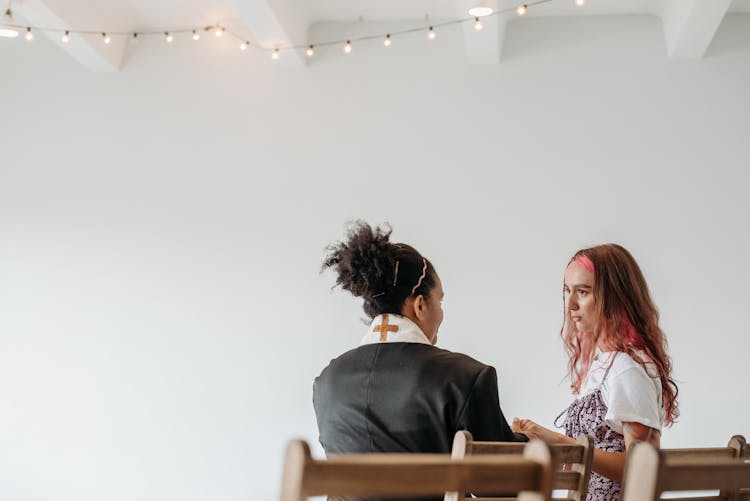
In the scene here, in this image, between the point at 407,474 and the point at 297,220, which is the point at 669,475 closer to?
the point at 407,474

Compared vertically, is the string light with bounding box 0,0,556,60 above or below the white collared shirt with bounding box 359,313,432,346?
above

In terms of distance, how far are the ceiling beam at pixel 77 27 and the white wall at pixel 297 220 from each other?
13cm

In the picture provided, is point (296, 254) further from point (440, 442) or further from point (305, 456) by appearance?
point (305, 456)

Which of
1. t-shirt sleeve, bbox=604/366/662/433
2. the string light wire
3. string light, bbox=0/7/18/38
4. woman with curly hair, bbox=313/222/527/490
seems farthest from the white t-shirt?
string light, bbox=0/7/18/38

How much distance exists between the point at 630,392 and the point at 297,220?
9.21ft

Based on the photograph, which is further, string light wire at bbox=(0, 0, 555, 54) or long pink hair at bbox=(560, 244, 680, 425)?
string light wire at bbox=(0, 0, 555, 54)

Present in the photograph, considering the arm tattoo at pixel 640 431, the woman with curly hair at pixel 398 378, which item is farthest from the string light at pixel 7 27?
the arm tattoo at pixel 640 431

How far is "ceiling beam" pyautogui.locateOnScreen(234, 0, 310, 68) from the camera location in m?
4.23

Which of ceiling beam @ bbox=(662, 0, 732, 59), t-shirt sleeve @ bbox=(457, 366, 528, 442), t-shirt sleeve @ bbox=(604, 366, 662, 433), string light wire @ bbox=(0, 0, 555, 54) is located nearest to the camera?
t-shirt sleeve @ bbox=(457, 366, 528, 442)

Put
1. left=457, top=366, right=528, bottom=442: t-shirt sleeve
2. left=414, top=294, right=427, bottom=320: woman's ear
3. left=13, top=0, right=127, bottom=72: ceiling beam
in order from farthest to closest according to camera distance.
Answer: left=13, top=0, right=127, bottom=72: ceiling beam, left=414, top=294, right=427, bottom=320: woman's ear, left=457, top=366, right=528, bottom=442: t-shirt sleeve

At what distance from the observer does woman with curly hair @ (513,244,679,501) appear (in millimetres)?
2217

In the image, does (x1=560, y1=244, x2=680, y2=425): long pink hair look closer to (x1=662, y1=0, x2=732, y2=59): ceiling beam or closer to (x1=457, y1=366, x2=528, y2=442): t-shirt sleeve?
(x1=457, y1=366, x2=528, y2=442): t-shirt sleeve

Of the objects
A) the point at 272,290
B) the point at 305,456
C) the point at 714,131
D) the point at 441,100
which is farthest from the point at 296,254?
the point at 305,456

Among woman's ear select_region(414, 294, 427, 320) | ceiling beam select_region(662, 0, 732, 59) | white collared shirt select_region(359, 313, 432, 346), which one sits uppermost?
ceiling beam select_region(662, 0, 732, 59)
